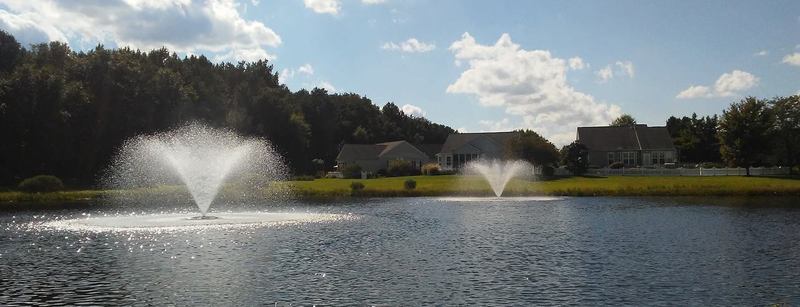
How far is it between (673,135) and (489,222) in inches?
4665

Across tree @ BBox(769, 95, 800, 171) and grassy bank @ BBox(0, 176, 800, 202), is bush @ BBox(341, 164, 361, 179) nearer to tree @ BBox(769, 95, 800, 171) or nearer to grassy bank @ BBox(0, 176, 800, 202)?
grassy bank @ BBox(0, 176, 800, 202)

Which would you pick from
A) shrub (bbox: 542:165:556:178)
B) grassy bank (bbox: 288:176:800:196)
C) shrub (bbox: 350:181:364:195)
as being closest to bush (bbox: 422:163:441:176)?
shrub (bbox: 542:165:556:178)

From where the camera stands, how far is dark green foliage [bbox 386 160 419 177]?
353 feet

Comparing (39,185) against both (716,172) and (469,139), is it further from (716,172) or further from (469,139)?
(716,172)

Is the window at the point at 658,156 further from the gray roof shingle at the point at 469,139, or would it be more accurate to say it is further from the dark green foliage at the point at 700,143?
the gray roof shingle at the point at 469,139

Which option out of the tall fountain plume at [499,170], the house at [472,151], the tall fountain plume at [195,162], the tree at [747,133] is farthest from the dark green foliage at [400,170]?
the tree at [747,133]

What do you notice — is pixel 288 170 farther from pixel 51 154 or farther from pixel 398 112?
pixel 398 112

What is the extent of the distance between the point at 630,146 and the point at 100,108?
79.1 metres

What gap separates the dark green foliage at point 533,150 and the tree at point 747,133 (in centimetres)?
2194

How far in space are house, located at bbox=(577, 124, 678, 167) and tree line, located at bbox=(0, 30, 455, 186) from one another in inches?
1934

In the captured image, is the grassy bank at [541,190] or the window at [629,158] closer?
the grassy bank at [541,190]

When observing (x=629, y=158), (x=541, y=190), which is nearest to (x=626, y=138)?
(x=629, y=158)

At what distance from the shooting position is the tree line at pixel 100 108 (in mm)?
79688

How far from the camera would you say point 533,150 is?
92500 mm
